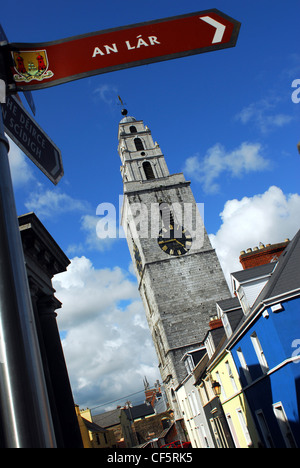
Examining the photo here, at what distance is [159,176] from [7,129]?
4634 cm

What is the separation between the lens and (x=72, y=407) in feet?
27.0

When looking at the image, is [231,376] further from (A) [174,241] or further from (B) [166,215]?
(B) [166,215]

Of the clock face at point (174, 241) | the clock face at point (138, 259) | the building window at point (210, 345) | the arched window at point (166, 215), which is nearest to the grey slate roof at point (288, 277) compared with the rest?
the building window at point (210, 345)

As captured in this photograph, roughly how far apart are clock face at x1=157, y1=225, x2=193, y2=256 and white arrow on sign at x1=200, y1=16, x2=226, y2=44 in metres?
40.4

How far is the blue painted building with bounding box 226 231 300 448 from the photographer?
12.5 m

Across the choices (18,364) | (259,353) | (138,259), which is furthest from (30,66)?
(138,259)

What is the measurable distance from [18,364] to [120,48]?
2.58 metres

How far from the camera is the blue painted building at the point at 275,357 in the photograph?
12.5 metres

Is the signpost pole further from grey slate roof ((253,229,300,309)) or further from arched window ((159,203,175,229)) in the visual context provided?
arched window ((159,203,175,229))

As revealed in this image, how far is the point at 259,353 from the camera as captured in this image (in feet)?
48.9

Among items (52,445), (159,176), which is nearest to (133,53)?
(52,445)

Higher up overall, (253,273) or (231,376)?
(253,273)

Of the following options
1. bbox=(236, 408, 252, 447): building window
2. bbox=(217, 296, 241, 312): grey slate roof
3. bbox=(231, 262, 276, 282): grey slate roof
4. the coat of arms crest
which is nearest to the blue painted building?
bbox=(231, 262, 276, 282): grey slate roof
